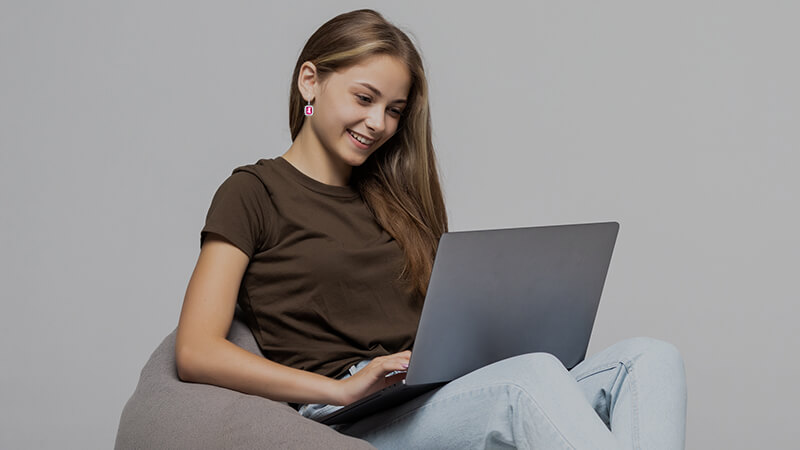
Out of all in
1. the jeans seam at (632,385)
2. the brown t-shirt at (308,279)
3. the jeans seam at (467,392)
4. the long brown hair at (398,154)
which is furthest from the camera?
the long brown hair at (398,154)

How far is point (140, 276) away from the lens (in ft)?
9.65

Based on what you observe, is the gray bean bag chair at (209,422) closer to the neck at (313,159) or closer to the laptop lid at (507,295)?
the laptop lid at (507,295)

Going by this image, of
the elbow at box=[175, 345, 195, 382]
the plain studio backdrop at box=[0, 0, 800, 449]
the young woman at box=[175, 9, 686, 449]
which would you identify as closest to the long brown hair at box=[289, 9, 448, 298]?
the young woman at box=[175, 9, 686, 449]

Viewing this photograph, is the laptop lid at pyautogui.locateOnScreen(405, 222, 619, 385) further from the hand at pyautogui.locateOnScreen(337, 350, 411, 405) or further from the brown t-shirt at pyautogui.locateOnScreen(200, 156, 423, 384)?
the brown t-shirt at pyautogui.locateOnScreen(200, 156, 423, 384)

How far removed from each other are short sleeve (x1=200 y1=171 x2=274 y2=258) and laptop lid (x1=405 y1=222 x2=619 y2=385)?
45 cm

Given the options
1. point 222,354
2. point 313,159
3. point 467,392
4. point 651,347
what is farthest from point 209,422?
point 651,347

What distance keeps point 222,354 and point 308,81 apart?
0.65 meters

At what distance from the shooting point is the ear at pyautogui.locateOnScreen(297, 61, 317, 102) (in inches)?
77.6

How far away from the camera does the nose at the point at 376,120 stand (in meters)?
1.90

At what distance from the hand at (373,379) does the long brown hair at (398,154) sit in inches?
17.3

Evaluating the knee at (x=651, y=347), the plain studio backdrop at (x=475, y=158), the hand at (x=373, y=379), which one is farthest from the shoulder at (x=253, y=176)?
the plain studio backdrop at (x=475, y=158)

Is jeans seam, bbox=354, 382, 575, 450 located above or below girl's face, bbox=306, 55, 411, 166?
below

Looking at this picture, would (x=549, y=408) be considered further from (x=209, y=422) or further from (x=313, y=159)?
(x=313, y=159)

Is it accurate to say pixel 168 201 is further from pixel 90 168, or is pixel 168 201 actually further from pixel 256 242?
pixel 256 242
